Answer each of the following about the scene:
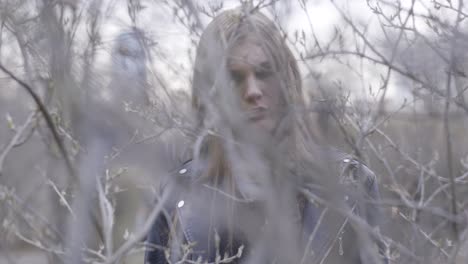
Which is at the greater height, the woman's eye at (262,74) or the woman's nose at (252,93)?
the woman's eye at (262,74)

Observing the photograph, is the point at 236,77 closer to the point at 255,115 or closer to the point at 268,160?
the point at 255,115

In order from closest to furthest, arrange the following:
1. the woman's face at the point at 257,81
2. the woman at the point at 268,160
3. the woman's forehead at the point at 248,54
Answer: the woman at the point at 268,160 < the woman's face at the point at 257,81 < the woman's forehead at the point at 248,54

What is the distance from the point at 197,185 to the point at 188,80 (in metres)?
0.50

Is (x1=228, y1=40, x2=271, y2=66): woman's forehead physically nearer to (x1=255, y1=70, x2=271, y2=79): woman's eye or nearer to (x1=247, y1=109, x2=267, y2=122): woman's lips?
(x1=255, y1=70, x2=271, y2=79): woman's eye

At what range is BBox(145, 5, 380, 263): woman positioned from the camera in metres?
1.20

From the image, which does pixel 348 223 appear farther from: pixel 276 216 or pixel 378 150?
pixel 378 150

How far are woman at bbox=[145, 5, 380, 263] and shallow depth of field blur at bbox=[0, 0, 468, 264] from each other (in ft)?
0.14

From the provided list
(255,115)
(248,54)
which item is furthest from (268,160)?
(248,54)

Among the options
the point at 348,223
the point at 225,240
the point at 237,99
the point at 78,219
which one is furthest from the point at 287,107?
the point at 225,240

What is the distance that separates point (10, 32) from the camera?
65.5 inches

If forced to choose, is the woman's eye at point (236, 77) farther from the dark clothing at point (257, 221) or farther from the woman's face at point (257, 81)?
the dark clothing at point (257, 221)

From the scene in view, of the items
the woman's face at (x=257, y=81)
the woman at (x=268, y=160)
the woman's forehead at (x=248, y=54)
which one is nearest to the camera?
the woman at (x=268, y=160)

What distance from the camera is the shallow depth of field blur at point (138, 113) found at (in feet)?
4.38

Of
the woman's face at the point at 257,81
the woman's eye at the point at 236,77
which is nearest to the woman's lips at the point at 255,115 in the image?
the woman's face at the point at 257,81
